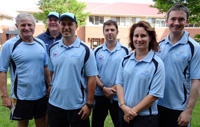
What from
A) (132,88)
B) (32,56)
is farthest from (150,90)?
(32,56)

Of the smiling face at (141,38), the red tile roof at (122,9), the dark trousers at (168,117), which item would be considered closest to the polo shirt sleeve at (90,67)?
the smiling face at (141,38)

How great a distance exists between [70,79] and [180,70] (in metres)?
1.68

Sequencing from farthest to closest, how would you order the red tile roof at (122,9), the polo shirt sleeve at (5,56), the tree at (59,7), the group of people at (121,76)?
the red tile roof at (122,9) < the tree at (59,7) < the polo shirt sleeve at (5,56) < the group of people at (121,76)

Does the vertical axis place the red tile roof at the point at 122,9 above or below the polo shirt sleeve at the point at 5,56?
above

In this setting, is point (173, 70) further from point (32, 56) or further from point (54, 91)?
point (32, 56)

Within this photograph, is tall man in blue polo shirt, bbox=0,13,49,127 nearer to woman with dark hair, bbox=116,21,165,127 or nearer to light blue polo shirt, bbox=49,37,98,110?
light blue polo shirt, bbox=49,37,98,110

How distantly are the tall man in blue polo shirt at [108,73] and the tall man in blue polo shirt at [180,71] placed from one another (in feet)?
3.12

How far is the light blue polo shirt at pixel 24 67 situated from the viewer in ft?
9.49

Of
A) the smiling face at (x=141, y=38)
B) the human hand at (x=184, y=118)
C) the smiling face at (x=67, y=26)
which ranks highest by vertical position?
the smiling face at (x=67, y=26)

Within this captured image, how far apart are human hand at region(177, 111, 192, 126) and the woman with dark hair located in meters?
0.42

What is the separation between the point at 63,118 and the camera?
8.73 feet

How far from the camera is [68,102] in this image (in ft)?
8.45

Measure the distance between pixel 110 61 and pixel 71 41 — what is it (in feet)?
3.17

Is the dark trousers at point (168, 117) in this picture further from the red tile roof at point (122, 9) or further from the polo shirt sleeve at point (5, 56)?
the red tile roof at point (122, 9)
